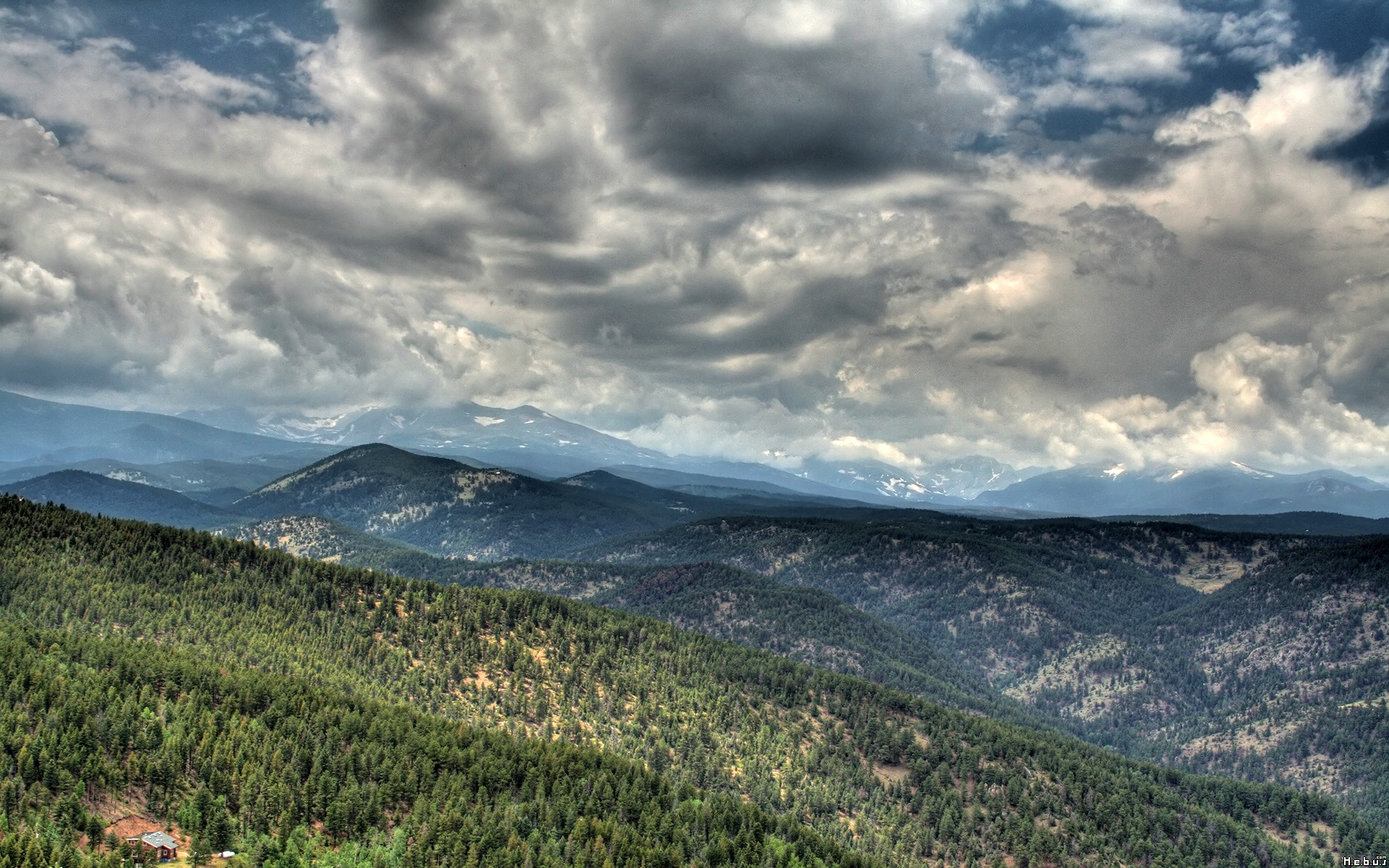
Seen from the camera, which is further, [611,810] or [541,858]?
[611,810]

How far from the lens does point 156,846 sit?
108 meters

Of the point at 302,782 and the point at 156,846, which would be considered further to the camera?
the point at 302,782

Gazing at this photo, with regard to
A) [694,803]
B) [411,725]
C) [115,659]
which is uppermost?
[115,659]

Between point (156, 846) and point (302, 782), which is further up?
point (156, 846)

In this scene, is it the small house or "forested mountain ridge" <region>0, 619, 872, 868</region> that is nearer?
the small house

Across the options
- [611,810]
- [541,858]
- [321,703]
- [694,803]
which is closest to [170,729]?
[321,703]

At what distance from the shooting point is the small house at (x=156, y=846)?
105812 millimetres

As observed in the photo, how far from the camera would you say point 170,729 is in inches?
5448

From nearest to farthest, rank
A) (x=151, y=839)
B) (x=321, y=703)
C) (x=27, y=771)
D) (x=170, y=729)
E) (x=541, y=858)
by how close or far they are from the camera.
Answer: (x=151, y=839), (x=27, y=771), (x=541, y=858), (x=170, y=729), (x=321, y=703)

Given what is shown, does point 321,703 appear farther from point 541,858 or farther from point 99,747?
point 541,858

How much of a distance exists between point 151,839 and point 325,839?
26.3 metres

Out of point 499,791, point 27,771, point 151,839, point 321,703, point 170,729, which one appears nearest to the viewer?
point 151,839

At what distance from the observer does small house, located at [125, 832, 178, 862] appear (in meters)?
106

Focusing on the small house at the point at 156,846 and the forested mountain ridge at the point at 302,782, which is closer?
the small house at the point at 156,846
